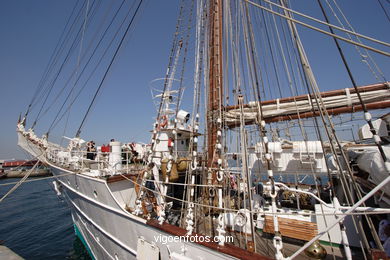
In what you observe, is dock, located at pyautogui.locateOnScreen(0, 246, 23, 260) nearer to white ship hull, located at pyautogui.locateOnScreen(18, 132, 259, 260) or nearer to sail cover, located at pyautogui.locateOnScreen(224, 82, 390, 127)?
white ship hull, located at pyautogui.locateOnScreen(18, 132, 259, 260)

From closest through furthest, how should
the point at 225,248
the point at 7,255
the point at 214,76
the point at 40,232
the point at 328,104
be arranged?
the point at 225,248 < the point at 7,255 < the point at 328,104 < the point at 214,76 < the point at 40,232

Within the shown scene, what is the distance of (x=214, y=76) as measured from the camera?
19.5 ft

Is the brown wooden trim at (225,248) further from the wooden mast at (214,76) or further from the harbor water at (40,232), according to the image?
the harbor water at (40,232)

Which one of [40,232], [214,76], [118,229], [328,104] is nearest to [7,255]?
[118,229]

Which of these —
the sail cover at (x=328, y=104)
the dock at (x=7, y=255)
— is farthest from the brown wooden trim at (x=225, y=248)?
the dock at (x=7, y=255)

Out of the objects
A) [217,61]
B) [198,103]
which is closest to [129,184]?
[198,103]

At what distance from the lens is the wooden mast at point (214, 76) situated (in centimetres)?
546

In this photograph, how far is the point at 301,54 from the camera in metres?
2.68

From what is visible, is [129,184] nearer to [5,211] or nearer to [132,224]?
[132,224]

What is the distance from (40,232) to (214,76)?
12.1m

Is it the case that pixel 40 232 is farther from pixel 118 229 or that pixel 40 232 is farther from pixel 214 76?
pixel 214 76

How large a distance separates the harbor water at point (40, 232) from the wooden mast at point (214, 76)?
7145mm

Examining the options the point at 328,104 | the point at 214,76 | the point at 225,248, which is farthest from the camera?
the point at 214,76

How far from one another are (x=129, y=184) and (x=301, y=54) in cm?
572
